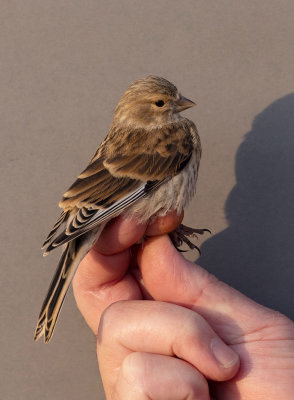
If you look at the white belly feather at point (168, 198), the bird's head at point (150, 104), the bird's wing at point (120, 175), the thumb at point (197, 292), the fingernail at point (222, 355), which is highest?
the bird's head at point (150, 104)

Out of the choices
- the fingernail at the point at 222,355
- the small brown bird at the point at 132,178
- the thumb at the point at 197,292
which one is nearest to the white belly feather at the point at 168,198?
the small brown bird at the point at 132,178

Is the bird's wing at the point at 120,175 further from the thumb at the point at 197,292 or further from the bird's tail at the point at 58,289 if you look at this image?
the thumb at the point at 197,292

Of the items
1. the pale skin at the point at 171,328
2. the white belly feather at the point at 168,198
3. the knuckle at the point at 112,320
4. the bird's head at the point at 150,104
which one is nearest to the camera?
the pale skin at the point at 171,328

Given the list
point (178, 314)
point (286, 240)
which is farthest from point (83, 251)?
point (286, 240)

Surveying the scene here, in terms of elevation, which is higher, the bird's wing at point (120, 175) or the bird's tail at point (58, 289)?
the bird's wing at point (120, 175)

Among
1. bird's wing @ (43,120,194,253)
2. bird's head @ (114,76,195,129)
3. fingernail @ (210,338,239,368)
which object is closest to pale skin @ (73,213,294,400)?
fingernail @ (210,338,239,368)

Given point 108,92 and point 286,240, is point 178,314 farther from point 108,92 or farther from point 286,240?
point 108,92

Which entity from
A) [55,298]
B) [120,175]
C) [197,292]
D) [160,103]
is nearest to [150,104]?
[160,103]

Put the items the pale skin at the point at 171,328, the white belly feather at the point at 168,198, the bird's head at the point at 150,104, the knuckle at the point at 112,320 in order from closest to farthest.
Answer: the pale skin at the point at 171,328, the knuckle at the point at 112,320, the white belly feather at the point at 168,198, the bird's head at the point at 150,104
